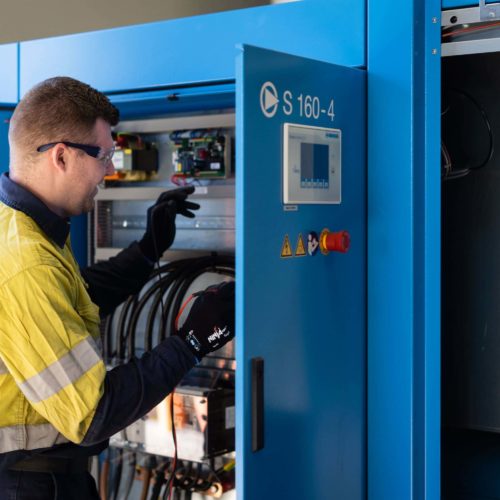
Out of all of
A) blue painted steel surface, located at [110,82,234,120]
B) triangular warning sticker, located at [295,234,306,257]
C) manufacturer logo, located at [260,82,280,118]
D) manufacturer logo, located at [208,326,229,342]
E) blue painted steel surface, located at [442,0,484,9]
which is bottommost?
manufacturer logo, located at [208,326,229,342]

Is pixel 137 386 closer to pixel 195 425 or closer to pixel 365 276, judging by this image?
pixel 365 276

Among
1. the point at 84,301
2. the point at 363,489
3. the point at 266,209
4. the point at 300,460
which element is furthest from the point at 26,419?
the point at 363,489

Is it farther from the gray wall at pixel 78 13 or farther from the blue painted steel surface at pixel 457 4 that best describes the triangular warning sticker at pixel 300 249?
the gray wall at pixel 78 13

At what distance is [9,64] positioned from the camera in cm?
236

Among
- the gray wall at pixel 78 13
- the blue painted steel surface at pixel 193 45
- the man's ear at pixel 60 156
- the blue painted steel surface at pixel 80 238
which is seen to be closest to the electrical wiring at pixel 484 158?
the blue painted steel surface at pixel 193 45

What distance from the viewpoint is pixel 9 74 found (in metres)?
2.36

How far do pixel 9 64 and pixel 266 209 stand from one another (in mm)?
1315

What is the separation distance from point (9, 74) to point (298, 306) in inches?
54.0

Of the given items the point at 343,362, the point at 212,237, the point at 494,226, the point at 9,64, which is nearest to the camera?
the point at 343,362

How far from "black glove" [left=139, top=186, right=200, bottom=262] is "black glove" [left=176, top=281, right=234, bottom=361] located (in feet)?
2.17

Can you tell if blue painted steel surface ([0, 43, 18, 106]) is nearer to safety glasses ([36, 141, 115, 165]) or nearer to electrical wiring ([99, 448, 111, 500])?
safety glasses ([36, 141, 115, 165])

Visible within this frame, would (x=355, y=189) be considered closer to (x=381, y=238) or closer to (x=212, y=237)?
(x=381, y=238)

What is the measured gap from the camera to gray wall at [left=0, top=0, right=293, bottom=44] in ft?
10.5

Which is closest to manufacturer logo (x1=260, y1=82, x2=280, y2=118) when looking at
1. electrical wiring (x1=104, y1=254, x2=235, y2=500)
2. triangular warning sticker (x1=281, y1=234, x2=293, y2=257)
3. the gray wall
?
triangular warning sticker (x1=281, y1=234, x2=293, y2=257)
